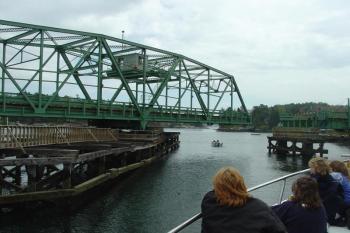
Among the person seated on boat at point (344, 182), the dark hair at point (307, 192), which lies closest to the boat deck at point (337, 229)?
the person seated on boat at point (344, 182)

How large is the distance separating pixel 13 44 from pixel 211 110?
32816 millimetres

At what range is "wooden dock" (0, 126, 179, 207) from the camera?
18938 mm

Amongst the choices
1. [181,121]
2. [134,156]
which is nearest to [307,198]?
[134,156]

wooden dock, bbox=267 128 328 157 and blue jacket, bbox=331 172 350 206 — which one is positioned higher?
blue jacket, bbox=331 172 350 206

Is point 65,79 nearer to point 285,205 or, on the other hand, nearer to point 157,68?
point 157,68

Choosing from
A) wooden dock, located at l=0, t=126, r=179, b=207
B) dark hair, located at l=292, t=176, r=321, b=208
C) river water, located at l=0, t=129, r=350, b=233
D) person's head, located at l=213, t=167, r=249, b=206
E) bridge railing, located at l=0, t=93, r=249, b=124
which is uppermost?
bridge railing, located at l=0, t=93, r=249, b=124

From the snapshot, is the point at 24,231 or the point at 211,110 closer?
the point at 24,231

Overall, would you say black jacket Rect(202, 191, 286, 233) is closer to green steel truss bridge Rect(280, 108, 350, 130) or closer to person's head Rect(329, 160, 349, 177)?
person's head Rect(329, 160, 349, 177)

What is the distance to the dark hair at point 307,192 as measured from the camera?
220 inches

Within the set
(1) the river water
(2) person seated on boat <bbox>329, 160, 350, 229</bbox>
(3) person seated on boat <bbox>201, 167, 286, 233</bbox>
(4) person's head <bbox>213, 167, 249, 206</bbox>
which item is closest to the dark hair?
(3) person seated on boat <bbox>201, 167, 286, 233</bbox>

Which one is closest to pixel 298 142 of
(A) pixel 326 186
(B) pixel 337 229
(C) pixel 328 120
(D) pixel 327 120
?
(D) pixel 327 120

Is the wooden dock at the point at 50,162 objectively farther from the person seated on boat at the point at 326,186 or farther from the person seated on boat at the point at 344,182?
the person seated on boat at the point at 326,186

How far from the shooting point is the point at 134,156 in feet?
137

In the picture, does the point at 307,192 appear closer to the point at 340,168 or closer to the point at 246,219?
the point at 246,219
